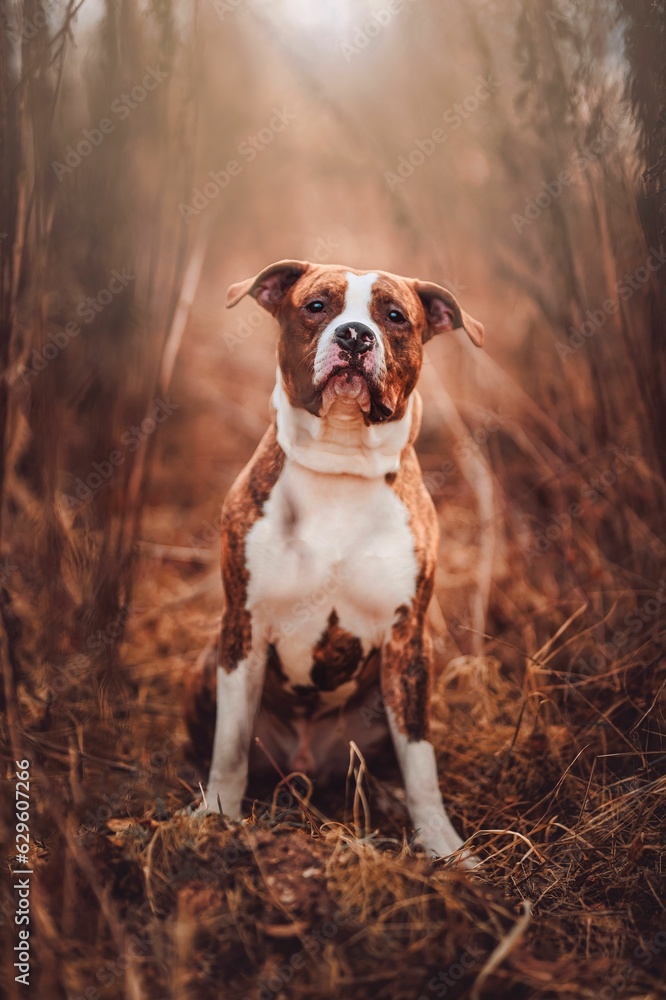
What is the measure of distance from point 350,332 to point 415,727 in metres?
1.30

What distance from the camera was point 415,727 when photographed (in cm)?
275

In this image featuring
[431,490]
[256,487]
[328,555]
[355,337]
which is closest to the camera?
[355,337]

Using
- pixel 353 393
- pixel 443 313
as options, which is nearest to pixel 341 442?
pixel 353 393

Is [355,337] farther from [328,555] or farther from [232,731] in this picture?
[232,731]

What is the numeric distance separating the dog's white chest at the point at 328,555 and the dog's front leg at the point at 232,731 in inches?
7.2

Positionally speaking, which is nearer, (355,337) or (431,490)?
(355,337)

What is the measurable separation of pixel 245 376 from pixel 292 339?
475 cm

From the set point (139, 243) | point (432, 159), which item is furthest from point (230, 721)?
point (432, 159)

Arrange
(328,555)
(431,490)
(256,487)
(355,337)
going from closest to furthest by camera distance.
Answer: (355,337) < (328,555) < (256,487) < (431,490)

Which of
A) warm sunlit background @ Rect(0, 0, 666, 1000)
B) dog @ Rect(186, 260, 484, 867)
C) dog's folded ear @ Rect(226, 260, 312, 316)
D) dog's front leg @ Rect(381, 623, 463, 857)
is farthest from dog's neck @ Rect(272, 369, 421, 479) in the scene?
warm sunlit background @ Rect(0, 0, 666, 1000)

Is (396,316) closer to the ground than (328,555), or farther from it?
farther from it

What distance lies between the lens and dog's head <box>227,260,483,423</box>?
7.94ft

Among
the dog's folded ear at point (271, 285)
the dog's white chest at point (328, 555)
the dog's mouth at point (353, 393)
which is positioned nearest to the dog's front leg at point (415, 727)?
the dog's white chest at point (328, 555)

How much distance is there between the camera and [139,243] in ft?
11.0
